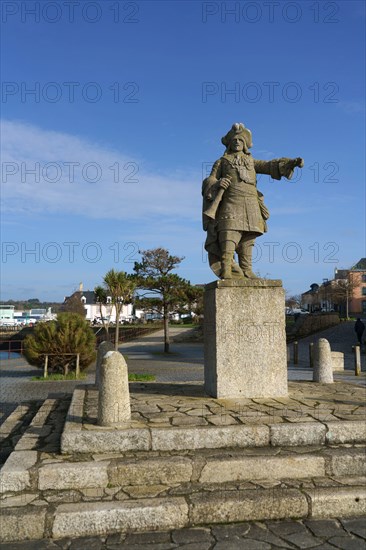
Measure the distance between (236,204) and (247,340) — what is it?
7.12ft

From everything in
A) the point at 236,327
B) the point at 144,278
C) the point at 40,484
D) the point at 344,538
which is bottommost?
the point at 344,538

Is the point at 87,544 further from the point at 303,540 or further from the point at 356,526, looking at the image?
the point at 356,526

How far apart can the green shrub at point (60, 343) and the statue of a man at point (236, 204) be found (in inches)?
396

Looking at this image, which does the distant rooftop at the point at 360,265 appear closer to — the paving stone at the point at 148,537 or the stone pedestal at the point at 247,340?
the stone pedestal at the point at 247,340

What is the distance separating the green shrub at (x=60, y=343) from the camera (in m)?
16.1

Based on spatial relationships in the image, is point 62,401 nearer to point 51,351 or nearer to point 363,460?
point 363,460

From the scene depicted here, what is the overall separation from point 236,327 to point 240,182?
235 cm

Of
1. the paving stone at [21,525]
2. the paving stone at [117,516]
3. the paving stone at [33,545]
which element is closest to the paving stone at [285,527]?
the paving stone at [117,516]

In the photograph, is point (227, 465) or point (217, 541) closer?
point (217, 541)

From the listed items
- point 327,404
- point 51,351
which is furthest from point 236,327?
point 51,351

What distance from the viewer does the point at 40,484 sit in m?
4.25

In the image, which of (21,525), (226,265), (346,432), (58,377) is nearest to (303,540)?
(346,432)

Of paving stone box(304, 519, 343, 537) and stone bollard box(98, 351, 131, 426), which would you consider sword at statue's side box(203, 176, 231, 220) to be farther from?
paving stone box(304, 519, 343, 537)

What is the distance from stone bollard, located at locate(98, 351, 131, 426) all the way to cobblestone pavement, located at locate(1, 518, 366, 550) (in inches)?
57.9
